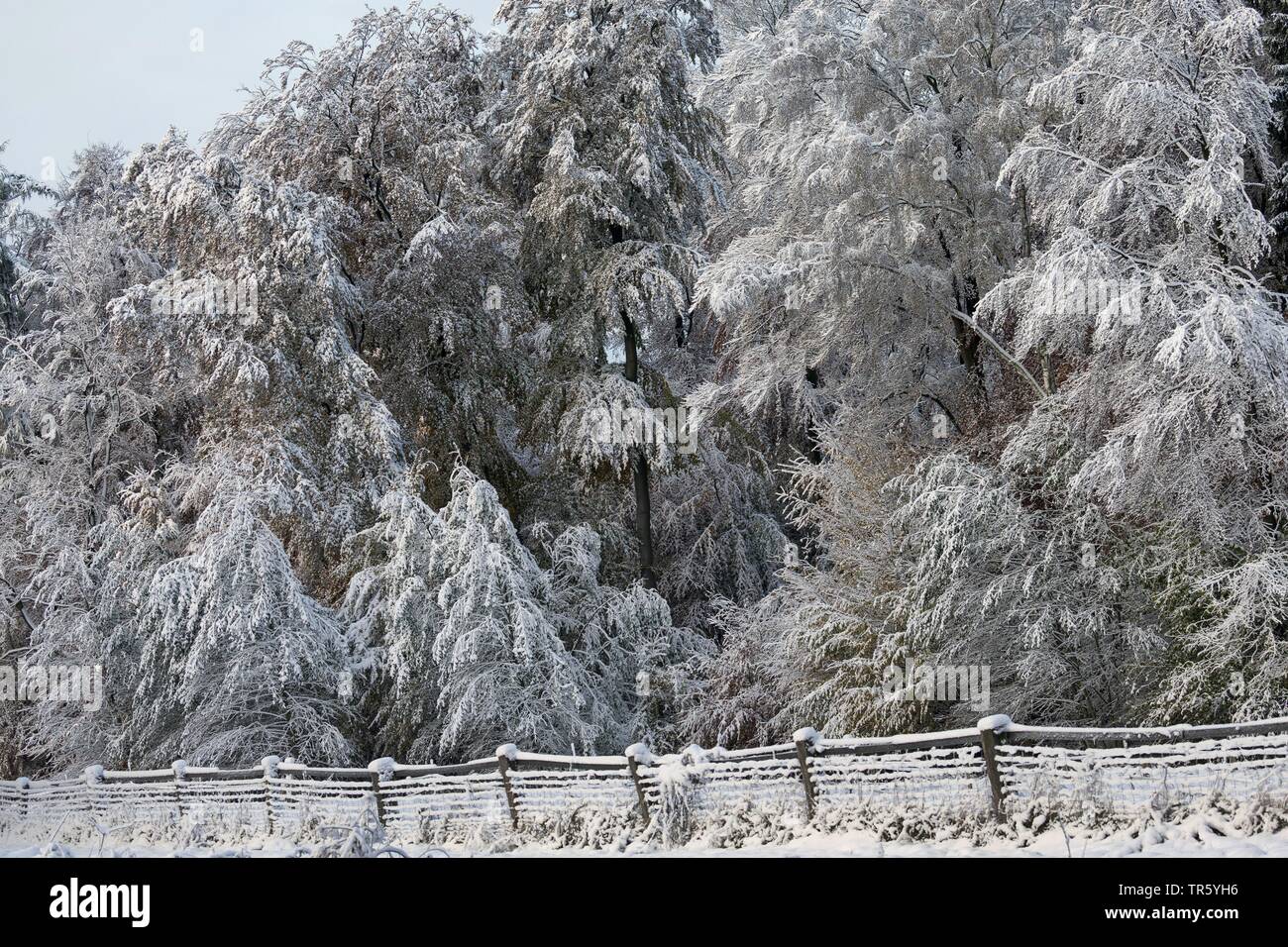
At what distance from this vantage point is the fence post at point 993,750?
9609mm

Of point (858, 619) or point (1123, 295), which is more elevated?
point (1123, 295)

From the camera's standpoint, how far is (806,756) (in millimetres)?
10727

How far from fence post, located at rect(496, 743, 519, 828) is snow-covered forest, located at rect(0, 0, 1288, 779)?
433 cm

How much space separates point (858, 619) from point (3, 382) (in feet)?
54.9

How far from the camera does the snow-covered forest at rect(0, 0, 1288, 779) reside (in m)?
14.3

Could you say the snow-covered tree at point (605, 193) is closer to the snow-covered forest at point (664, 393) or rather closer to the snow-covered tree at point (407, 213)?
the snow-covered forest at point (664, 393)

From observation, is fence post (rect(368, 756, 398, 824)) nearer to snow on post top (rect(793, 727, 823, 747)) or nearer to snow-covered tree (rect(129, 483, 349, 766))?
snow-covered tree (rect(129, 483, 349, 766))

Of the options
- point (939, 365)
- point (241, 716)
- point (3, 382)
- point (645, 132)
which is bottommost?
point (241, 716)

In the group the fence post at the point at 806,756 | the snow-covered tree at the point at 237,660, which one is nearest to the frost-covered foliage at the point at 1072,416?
the fence post at the point at 806,756

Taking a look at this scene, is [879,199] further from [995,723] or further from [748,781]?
[995,723]

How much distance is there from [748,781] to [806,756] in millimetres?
629

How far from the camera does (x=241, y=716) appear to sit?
56.0ft
